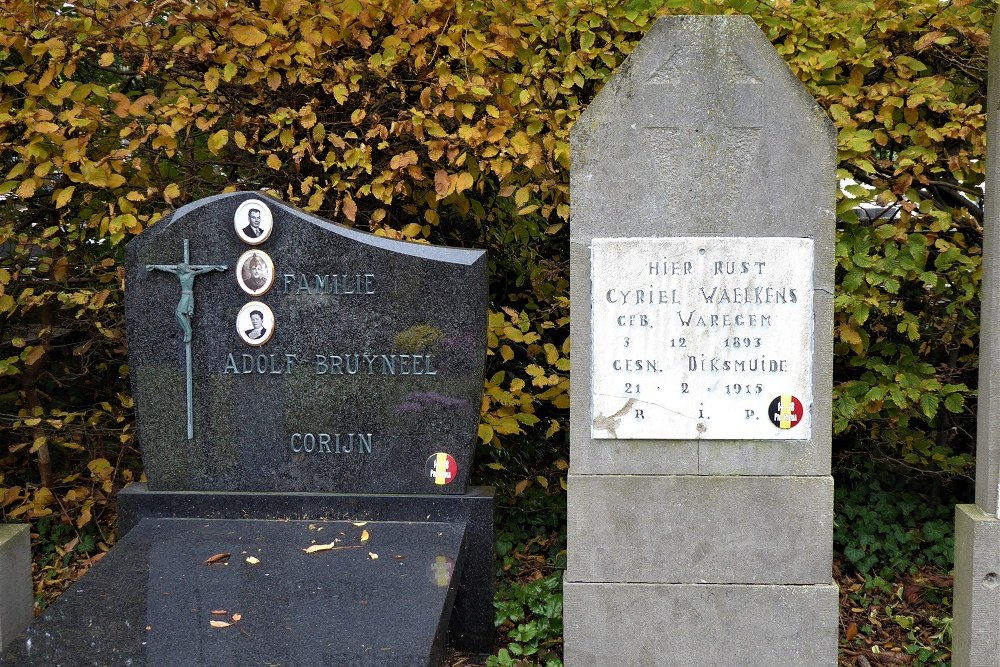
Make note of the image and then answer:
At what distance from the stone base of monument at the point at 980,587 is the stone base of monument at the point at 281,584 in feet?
5.37

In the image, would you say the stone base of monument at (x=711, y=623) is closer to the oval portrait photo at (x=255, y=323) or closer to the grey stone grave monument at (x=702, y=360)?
the grey stone grave monument at (x=702, y=360)

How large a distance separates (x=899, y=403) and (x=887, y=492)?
31.1 inches

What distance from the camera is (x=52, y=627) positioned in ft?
8.89

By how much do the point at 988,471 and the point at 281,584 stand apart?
2.30m

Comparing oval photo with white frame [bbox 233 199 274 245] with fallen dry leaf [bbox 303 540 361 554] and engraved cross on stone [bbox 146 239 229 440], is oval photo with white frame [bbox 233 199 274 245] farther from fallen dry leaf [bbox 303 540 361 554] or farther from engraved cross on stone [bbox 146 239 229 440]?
fallen dry leaf [bbox 303 540 361 554]

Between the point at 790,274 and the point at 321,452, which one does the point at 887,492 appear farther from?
the point at 321,452

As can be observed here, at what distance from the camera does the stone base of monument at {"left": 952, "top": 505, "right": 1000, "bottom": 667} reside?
3049 mm

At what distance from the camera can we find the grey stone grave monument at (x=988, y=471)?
301cm

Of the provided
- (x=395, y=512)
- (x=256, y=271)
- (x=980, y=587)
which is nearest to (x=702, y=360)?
(x=980, y=587)

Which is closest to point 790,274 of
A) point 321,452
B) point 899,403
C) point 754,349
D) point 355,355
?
point 754,349

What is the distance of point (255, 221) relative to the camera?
3578mm

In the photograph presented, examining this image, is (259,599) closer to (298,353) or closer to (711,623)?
(298,353)

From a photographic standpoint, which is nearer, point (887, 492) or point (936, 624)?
point (936, 624)

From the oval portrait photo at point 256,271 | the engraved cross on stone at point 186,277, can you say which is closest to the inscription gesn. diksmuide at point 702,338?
the oval portrait photo at point 256,271
